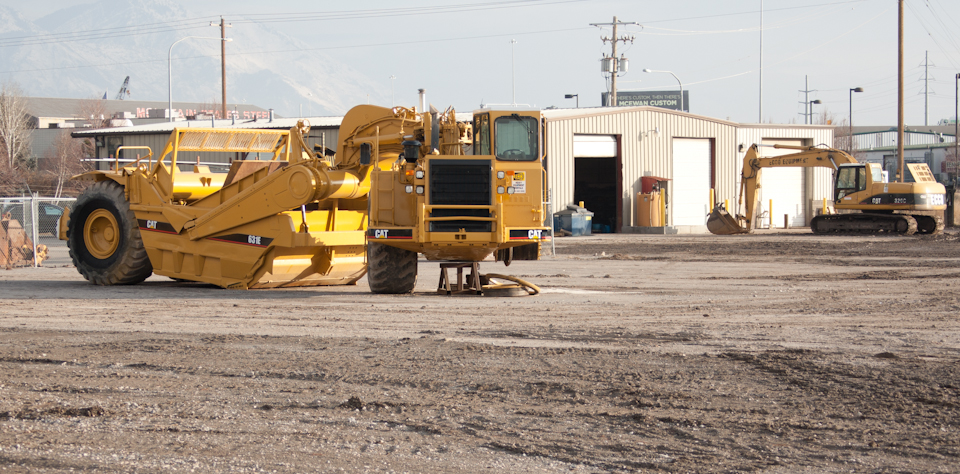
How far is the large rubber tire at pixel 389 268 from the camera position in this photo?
14188mm

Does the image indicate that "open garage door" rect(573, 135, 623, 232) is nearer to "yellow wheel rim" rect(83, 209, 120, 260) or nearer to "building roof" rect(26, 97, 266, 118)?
"yellow wheel rim" rect(83, 209, 120, 260)

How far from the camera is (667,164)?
4122 centimetres

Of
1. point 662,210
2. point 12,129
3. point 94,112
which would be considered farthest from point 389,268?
point 94,112

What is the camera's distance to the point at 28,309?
40.3ft

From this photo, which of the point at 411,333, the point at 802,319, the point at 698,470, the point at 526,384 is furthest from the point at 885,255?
the point at 698,470

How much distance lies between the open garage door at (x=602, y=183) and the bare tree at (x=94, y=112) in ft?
206

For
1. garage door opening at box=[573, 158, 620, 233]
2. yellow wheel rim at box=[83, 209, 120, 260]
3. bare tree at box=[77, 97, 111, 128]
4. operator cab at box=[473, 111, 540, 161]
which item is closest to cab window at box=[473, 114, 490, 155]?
operator cab at box=[473, 111, 540, 161]

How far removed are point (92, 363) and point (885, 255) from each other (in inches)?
872

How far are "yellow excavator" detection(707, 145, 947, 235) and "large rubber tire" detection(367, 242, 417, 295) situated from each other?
80.8ft

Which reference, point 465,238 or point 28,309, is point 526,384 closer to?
point 465,238

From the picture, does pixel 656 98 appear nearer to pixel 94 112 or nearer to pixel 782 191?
pixel 94 112

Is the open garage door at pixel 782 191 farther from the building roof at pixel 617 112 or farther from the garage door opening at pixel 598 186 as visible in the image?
the garage door opening at pixel 598 186

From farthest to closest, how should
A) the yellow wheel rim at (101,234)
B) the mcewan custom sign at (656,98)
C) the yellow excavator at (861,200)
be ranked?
the mcewan custom sign at (656,98) < the yellow excavator at (861,200) < the yellow wheel rim at (101,234)

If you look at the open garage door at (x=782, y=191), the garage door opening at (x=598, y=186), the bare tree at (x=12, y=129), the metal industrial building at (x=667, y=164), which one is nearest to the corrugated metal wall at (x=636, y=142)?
the metal industrial building at (x=667, y=164)
